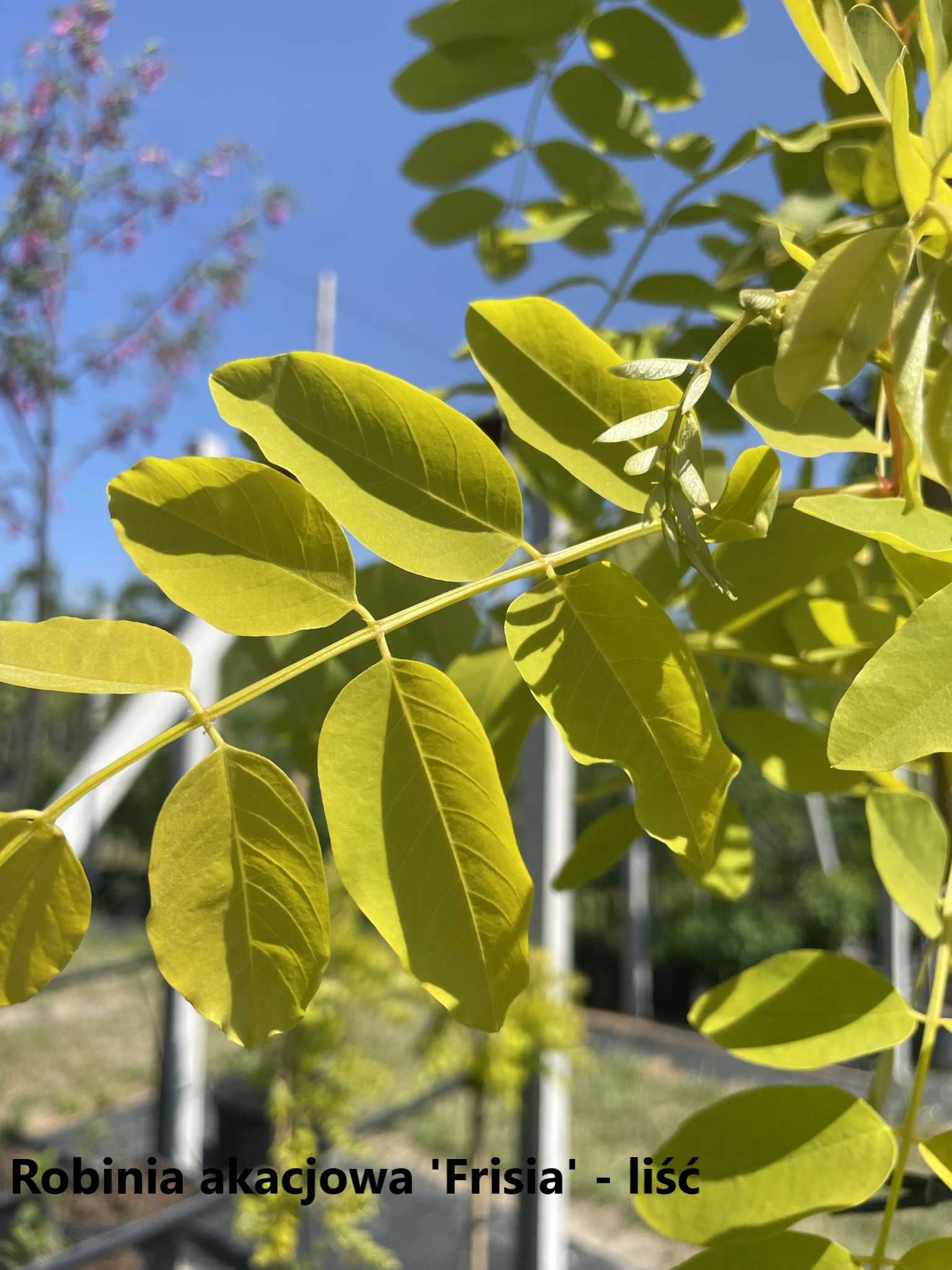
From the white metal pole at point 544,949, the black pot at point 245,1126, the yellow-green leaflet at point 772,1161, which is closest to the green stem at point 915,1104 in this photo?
the yellow-green leaflet at point 772,1161

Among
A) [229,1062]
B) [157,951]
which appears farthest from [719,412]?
[229,1062]

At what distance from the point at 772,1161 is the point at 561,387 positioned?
9.0 inches

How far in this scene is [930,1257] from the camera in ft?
0.85

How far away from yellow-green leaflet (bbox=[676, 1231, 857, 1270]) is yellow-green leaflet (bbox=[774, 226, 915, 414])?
0.22 m

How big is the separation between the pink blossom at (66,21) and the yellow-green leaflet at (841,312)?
13.2 feet

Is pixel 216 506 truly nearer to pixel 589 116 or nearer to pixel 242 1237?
pixel 589 116

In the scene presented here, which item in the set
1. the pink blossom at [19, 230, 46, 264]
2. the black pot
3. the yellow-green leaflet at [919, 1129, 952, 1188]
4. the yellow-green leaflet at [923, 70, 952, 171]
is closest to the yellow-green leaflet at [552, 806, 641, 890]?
the yellow-green leaflet at [919, 1129, 952, 1188]

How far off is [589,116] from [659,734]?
0.39 metres

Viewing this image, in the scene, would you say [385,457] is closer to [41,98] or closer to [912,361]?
[912,361]

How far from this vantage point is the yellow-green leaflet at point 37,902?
237 mm

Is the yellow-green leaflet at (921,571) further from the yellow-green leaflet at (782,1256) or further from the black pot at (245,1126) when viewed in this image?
the black pot at (245,1126)

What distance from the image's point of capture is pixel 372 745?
0.25m

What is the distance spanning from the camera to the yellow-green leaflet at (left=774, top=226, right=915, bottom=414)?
0.72ft

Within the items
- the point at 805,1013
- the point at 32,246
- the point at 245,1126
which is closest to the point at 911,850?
the point at 805,1013
